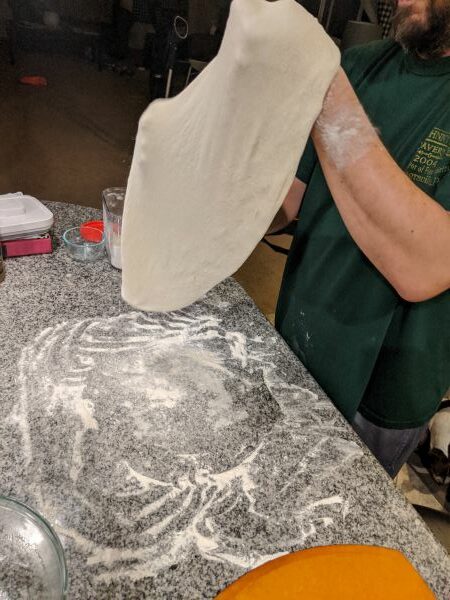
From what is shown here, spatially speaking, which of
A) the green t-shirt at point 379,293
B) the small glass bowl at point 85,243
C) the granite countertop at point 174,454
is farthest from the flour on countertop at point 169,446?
the small glass bowl at point 85,243

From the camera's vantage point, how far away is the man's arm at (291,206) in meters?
1.06

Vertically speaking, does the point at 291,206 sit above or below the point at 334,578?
above

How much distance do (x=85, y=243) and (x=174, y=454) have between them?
68 centimetres

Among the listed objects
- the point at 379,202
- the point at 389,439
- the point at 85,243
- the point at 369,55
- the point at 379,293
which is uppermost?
the point at 369,55

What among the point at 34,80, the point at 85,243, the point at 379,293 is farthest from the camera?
the point at 34,80

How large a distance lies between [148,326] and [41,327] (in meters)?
0.21

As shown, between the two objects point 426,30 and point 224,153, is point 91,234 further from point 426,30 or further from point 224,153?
point 426,30

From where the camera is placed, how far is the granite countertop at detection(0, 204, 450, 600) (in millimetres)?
550

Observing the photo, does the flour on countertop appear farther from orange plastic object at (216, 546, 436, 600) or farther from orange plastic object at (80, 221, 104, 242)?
orange plastic object at (80, 221, 104, 242)

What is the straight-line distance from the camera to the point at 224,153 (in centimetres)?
56

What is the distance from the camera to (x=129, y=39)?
3.72 meters

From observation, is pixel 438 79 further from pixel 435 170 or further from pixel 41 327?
pixel 41 327

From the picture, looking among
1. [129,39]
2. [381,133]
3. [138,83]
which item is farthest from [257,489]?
[138,83]

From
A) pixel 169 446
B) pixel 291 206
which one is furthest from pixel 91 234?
pixel 169 446
